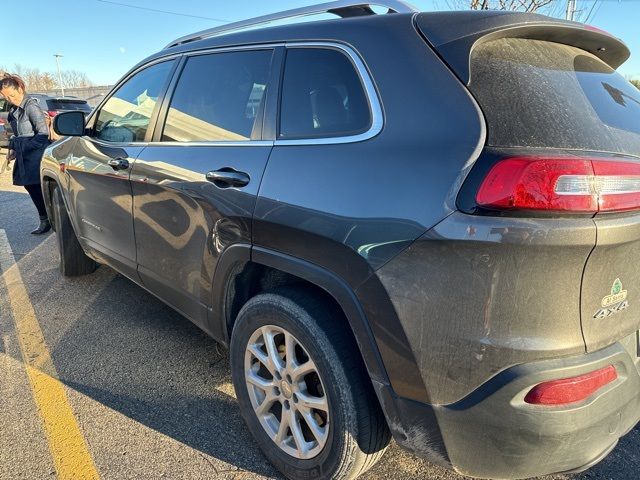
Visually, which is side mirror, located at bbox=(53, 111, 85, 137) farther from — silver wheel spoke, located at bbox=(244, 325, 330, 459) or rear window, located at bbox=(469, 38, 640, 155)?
rear window, located at bbox=(469, 38, 640, 155)

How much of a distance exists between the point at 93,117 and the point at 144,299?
154 centimetres

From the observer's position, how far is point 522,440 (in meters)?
1.47

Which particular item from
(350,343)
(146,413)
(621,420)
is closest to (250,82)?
(350,343)

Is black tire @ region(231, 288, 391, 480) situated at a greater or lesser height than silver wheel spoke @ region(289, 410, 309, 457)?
greater

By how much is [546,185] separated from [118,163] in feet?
8.67

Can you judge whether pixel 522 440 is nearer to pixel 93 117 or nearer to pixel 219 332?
pixel 219 332

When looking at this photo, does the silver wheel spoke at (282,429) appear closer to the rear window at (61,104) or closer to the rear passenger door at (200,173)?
the rear passenger door at (200,173)

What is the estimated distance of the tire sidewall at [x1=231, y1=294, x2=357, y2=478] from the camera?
5.86ft

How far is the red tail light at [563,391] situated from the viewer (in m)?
1.42

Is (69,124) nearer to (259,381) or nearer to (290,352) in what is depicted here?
(259,381)

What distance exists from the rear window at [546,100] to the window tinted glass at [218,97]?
3.58 feet

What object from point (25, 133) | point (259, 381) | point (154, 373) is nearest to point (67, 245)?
point (154, 373)

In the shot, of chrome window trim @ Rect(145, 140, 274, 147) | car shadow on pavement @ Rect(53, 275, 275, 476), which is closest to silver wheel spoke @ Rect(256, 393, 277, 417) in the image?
car shadow on pavement @ Rect(53, 275, 275, 476)

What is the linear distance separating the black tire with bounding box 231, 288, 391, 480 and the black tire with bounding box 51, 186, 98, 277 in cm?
310
